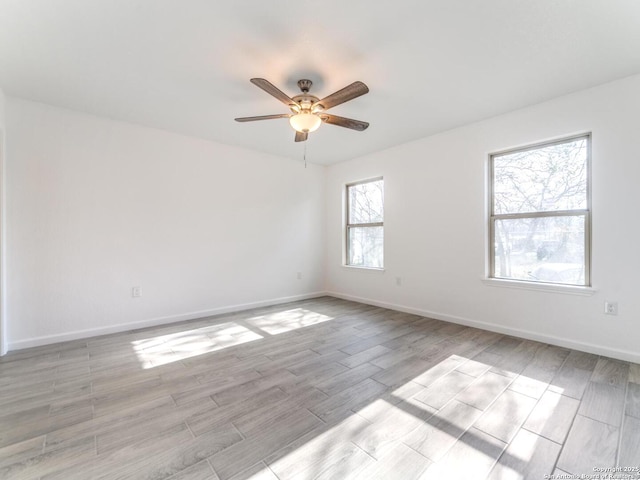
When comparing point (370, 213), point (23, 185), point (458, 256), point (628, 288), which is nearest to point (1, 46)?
point (23, 185)

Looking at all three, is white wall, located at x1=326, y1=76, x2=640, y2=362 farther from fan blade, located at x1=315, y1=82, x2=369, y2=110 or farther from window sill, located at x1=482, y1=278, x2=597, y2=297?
fan blade, located at x1=315, y1=82, x2=369, y2=110

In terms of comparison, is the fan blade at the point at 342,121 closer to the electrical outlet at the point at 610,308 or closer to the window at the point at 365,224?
the window at the point at 365,224

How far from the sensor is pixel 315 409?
72.2 inches

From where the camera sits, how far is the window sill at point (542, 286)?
2.71 m

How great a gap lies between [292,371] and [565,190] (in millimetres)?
3210

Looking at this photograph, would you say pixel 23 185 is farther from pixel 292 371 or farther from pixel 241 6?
pixel 292 371

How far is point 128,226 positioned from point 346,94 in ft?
9.67

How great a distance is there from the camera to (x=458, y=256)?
364 cm

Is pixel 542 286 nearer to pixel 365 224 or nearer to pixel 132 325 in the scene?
pixel 365 224

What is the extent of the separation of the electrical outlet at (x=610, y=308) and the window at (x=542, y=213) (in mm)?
226

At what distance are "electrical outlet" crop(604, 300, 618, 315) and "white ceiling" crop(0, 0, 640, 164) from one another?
2006 mm

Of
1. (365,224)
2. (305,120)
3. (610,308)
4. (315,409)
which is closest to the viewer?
(315,409)

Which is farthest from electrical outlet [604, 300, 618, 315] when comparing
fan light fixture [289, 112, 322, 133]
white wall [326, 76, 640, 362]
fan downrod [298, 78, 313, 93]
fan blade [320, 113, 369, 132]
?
fan downrod [298, 78, 313, 93]

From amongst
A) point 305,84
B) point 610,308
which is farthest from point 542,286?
point 305,84
